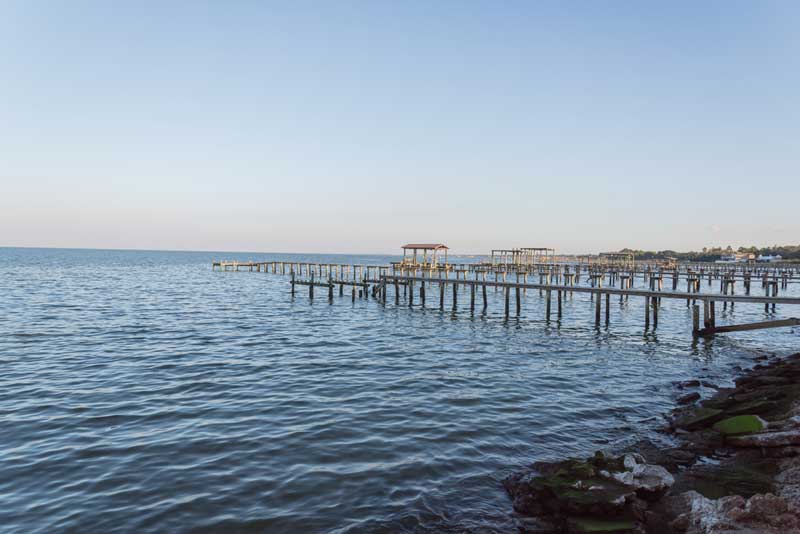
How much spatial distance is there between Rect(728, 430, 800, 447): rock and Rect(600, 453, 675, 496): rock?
8.65 ft

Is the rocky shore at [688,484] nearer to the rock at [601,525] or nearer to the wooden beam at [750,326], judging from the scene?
the rock at [601,525]

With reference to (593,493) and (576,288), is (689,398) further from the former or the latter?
(576,288)

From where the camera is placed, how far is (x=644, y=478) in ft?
22.1

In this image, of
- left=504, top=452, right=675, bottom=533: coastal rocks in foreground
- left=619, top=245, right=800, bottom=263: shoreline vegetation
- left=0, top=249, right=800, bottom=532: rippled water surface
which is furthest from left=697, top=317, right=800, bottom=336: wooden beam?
left=619, top=245, right=800, bottom=263: shoreline vegetation

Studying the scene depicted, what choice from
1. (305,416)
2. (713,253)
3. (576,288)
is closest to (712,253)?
(713,253)

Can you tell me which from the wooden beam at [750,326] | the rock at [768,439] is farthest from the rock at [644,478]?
the wooden beam at [750,326]

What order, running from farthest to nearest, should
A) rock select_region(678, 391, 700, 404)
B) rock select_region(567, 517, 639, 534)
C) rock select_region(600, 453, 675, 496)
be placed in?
rock select_region(678, 391, 700, 404) → rock select_region(600, 453, 675, 496) → rock select_region(567, 517, 639, 534)

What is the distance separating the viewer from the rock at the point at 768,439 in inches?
308

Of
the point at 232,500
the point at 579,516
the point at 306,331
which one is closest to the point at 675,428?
the point at 579,516

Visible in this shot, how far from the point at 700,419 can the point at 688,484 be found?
3243mm

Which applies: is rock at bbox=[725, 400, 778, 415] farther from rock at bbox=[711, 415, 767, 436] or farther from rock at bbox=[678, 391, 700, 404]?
rock at bbox=[678, 391, 700, 404]

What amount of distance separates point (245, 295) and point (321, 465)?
3658 centimetres

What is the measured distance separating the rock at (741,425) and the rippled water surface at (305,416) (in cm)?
151

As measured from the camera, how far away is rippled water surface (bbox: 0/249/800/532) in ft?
22.7
